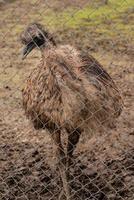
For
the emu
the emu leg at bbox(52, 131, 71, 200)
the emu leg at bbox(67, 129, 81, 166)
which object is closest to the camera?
the emu

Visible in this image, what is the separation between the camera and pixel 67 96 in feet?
13.3

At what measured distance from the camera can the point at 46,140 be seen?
17.5ft

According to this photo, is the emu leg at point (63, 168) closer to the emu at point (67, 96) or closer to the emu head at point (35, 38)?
the emu at point (67, 96)

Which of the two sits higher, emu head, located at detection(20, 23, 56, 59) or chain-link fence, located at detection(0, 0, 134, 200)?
emu head, located at detection(20, 23, 56, 59)

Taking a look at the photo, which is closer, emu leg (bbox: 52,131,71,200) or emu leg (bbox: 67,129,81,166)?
emu leg (bbox: 67,129,81,166)

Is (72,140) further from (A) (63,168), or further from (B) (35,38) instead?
(B) (35,38)

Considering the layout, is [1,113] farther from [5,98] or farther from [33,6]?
[33,6]

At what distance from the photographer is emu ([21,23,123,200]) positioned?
4066 mm

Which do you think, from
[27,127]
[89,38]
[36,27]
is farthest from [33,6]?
[36,27]

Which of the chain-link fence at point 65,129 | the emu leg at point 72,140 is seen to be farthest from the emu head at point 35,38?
the emu leg at point 72,140

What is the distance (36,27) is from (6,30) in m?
3.52

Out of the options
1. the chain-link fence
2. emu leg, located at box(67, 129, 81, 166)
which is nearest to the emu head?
the chain-link fence

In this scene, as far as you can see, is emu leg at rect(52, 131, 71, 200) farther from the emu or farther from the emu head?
the emu head

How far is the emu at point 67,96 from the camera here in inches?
160
